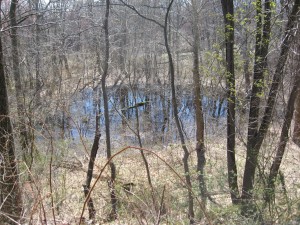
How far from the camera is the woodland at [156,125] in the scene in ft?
13.3

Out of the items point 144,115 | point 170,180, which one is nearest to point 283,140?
point 170,180

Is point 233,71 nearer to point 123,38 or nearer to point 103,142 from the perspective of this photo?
point 103,142

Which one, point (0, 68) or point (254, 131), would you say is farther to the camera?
point (254, 131)

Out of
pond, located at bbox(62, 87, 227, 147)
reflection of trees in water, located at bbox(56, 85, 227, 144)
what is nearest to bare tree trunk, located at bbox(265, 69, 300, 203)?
pond, located at bbox(62, 87, 227, 147)

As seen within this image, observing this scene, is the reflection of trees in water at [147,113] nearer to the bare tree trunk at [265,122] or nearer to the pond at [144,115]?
the pond at [144,115]

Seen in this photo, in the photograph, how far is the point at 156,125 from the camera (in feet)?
67.8

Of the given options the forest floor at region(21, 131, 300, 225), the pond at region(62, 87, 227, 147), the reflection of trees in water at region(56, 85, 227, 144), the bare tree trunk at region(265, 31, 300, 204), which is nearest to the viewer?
the forest floor at region(21, 131, 300, 225)

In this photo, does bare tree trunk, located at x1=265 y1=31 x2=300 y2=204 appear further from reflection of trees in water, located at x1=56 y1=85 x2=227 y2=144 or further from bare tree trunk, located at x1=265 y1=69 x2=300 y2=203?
reflection of trees in water, located at x1=56 y1=85 x2=227 y2=144

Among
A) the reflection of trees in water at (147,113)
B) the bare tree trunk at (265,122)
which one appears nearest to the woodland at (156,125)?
the bare tree trunk at (265,122)

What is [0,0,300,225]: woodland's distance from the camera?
4043mm

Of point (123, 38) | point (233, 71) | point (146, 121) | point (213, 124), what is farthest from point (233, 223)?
point (123, 38)

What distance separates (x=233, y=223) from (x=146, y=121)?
1572 cm

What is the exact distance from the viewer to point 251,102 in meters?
7.45

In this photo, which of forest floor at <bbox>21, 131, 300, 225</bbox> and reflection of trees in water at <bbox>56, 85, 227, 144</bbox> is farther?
reflection of trees in water at <bbox>56, 85, 227, 144</bbox>
